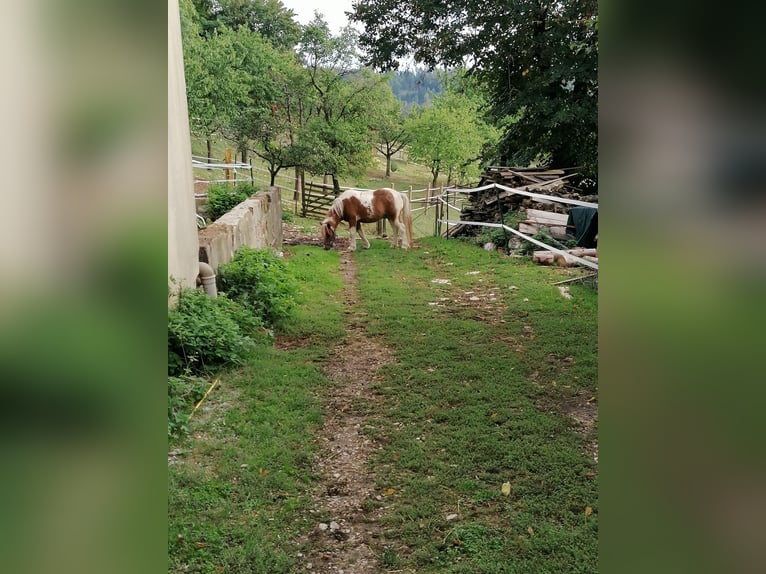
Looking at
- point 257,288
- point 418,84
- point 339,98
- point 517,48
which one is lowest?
point 257,288

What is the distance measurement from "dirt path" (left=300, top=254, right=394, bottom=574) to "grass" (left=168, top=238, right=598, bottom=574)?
0.06 m

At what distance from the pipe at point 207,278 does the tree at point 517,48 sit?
6.12m

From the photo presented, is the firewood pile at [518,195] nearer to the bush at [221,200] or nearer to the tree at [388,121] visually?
the bush at [221,200]

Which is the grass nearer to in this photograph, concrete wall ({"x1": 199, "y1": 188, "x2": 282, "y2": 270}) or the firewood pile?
concrete wall ({"x1": 199, "y1": 188, "x2": 282, "y2": 270})

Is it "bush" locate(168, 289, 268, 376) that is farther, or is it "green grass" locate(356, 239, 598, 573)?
"bush" locate(168, 289, 268, 376)

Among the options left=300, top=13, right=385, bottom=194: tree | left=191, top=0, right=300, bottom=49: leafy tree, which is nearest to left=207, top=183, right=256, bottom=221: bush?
left=300, top=13, right=385, bottom=194: tree

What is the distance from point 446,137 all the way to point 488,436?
1897 centimetres

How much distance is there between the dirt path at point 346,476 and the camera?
227 cm

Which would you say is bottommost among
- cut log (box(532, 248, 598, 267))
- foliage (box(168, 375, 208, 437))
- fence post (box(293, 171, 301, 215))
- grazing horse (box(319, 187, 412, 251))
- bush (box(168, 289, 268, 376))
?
foliage (box(168, 375, 208, 437))

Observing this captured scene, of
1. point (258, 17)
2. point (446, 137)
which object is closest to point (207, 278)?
point (446, 137)

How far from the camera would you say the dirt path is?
7.46 feet

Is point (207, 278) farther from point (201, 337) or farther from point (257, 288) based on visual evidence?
point (201, 337)

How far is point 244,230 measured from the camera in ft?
22.4
